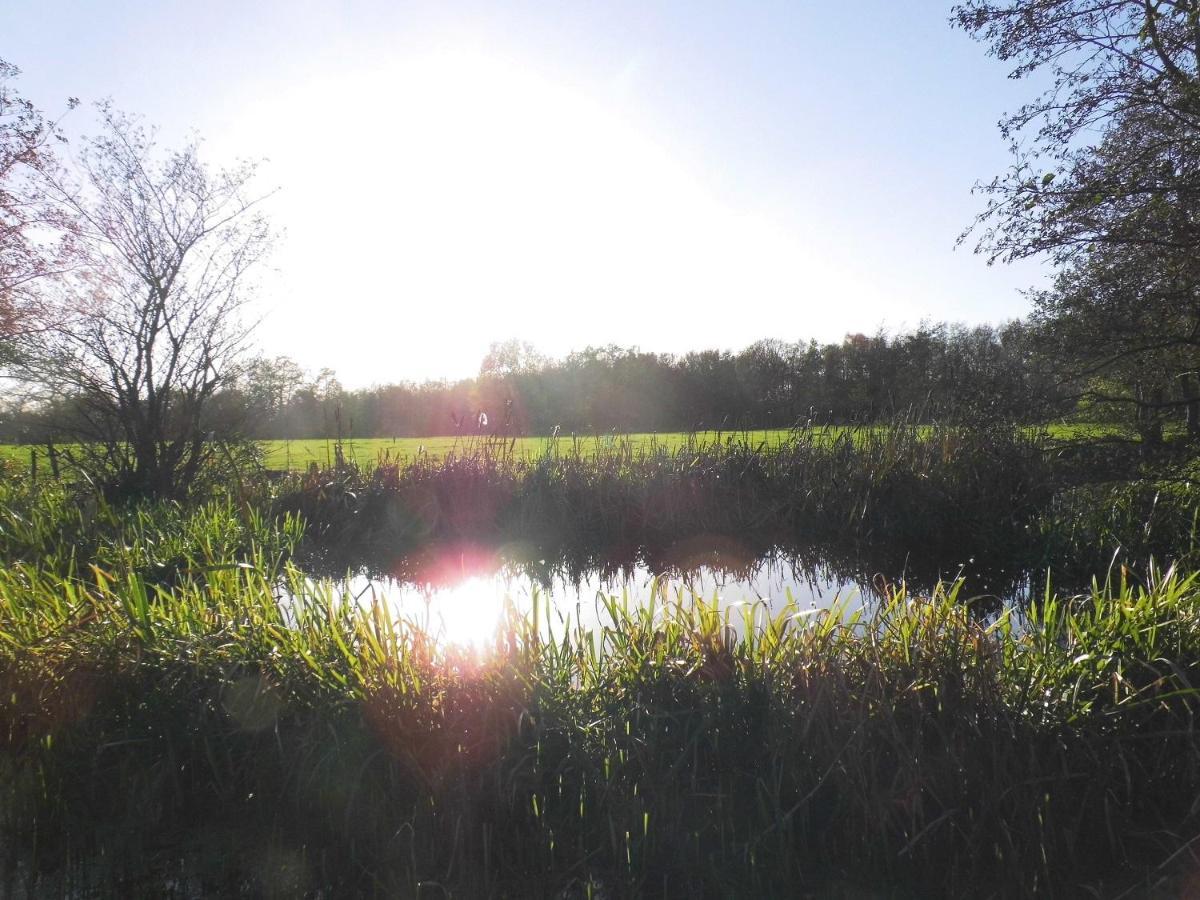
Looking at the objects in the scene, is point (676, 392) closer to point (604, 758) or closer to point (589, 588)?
point (589, 588)

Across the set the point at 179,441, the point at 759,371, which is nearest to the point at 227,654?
the point at 179,441

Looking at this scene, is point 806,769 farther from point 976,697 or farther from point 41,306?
point 41,306

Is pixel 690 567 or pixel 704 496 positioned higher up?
pixel 704 496

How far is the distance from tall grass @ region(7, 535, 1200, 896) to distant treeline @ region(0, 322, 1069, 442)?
5965mm

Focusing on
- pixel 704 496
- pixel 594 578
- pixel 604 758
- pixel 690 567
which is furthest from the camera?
pixel 704 496

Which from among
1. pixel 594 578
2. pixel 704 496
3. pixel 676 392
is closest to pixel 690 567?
pixel 594 578

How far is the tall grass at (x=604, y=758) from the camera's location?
2646 millimetres

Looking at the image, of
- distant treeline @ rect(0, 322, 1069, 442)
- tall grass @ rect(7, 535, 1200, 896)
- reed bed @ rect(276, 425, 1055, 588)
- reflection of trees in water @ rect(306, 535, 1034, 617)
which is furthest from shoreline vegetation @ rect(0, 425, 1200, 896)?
distant treeline @ rect(0, 322, 1069, 442)

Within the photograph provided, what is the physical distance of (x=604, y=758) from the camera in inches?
112

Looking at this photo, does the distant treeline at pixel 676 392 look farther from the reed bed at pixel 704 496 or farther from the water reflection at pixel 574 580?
the water reflection at pixel 574 580

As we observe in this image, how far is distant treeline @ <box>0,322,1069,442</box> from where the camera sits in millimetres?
9328

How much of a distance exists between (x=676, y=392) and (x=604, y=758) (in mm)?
22733

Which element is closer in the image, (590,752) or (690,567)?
(590,752)

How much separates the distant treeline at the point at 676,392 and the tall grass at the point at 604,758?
5.96 m
